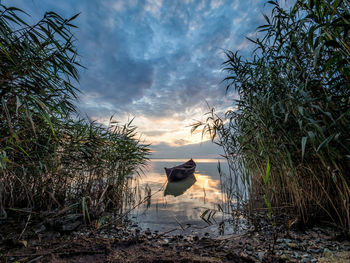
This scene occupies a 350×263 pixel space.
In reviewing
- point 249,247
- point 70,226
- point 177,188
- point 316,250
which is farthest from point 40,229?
point 177,188

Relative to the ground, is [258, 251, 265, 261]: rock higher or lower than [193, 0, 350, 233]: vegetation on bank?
lower

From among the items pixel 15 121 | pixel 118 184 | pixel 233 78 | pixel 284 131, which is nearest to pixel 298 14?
pixel 233 78

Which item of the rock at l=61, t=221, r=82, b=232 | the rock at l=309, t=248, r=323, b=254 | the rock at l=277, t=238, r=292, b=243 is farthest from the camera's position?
the rock at l=61, t=221, r=82, b=232

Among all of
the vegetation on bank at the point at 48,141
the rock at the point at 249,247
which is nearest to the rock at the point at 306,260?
the rock at the point at 249,247

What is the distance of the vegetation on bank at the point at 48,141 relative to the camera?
6.68 ft

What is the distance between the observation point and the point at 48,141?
2936 millimetres

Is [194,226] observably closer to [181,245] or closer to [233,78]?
[181,245]

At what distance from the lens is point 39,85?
7.09 ft

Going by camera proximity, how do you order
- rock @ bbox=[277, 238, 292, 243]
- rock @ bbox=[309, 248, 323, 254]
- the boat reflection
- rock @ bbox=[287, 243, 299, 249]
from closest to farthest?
rock @ bbox=[309, 248, 323, 254] < rock @ bbox=[287, 243, 299, 249] < rock @ bbox=[277, 238, 292, 243] < the boat reflection

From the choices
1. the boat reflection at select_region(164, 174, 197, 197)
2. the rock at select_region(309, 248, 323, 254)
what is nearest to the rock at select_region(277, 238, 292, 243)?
the rock at select_region(309, 248, 323, 254)

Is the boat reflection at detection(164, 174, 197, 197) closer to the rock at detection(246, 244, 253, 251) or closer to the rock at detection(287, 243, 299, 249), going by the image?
the rock at detection(246, 244, 253, 251)

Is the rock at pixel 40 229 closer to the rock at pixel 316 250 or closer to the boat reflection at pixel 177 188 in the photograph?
the rock at pixel 316 250

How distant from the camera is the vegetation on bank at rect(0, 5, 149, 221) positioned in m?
2.04

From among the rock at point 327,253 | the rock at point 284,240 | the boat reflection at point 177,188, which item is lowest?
the rock at point 327,253
